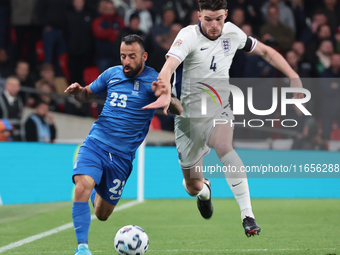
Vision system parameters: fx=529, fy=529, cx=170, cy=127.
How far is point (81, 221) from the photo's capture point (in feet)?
16.6

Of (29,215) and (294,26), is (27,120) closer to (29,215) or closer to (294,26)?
(29,215)

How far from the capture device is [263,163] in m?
11.5

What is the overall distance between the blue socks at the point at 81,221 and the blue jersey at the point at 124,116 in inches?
28.2

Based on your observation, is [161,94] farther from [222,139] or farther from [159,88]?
[222,139]

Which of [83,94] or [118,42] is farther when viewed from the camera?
[118,42]

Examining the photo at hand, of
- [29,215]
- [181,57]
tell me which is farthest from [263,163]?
[181,57]

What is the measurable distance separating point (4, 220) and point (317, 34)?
8.67 metres

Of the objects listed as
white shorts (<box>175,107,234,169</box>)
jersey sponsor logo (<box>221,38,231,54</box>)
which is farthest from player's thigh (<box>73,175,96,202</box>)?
jersey sponsor logo (<box>221,38,231,54</box>)

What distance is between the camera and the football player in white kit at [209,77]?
5410 mm

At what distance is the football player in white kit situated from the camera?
5410 millimetres

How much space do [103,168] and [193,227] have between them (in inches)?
102

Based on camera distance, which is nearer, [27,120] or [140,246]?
[140,246]

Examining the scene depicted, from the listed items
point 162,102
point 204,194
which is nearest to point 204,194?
point 204,194

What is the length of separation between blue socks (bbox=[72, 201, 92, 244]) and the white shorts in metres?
1.67
